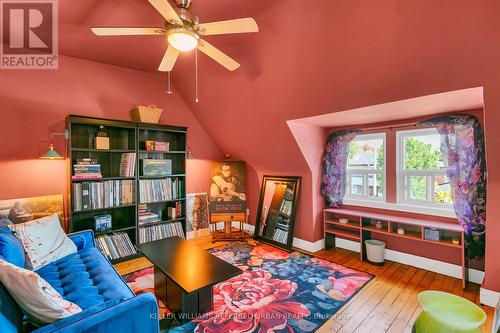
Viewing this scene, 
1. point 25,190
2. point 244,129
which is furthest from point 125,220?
point 244,129

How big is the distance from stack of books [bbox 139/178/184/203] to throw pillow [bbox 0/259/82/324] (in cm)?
214

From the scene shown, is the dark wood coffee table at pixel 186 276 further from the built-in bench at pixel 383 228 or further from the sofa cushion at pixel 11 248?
the built-in bench at pixel 383 228

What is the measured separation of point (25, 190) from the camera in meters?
2.70

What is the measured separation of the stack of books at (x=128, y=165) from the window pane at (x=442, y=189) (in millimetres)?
3884

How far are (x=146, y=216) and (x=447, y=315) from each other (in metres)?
3.35

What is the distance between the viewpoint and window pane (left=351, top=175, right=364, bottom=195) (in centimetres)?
360

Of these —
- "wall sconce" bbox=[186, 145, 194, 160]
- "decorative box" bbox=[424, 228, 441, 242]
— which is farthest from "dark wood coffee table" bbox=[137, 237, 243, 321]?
"decorative box" bbox=[424, 228, 441, 242]

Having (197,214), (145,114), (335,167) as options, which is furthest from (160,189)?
(335,167)

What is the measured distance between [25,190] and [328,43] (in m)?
3.53

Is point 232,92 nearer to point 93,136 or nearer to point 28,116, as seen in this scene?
point 93,136

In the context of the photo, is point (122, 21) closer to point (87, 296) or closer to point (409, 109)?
point (87, 296)

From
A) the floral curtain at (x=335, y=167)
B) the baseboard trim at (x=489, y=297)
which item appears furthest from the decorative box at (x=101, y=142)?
the baseboard trim at (x=489, y=297)

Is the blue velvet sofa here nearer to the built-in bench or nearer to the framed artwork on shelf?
the framed artwork on shelf

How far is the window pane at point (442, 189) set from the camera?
9.33 feet
